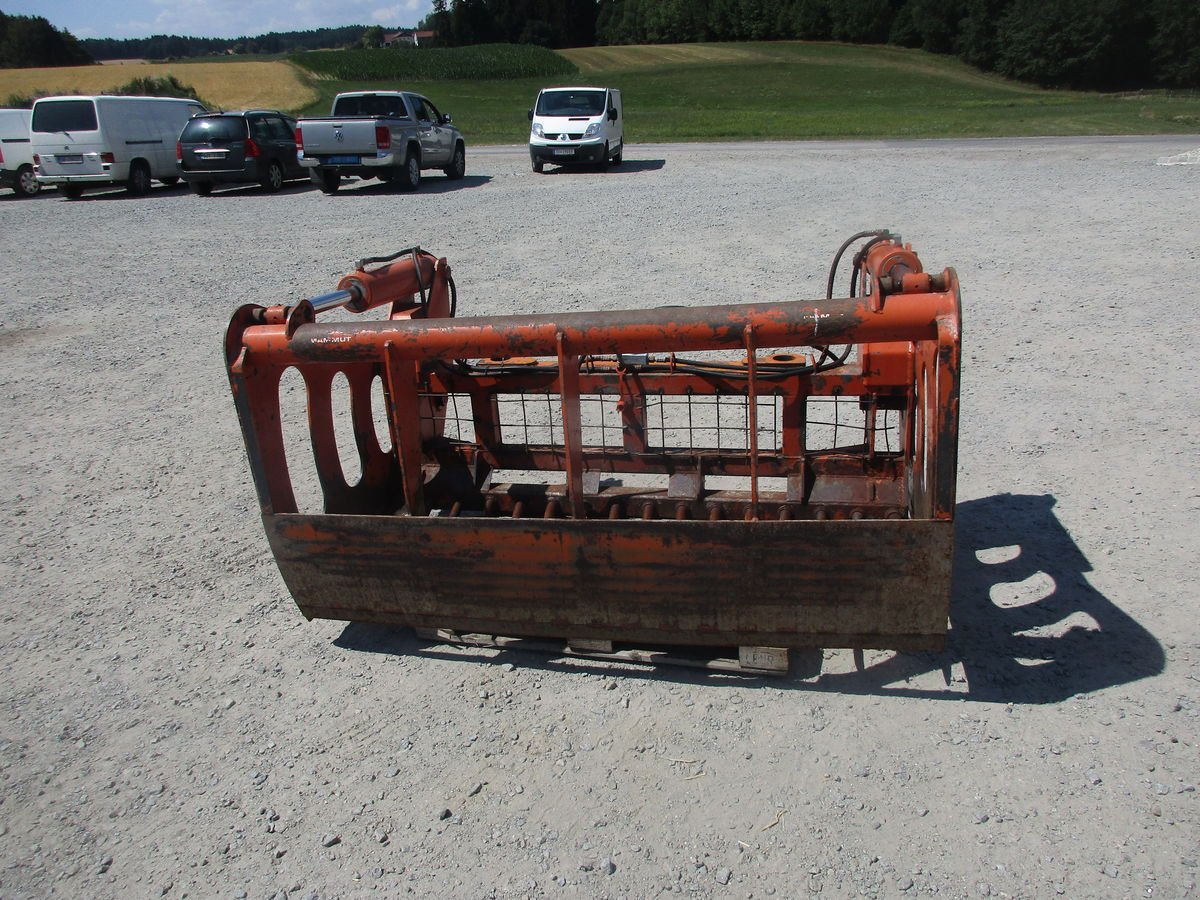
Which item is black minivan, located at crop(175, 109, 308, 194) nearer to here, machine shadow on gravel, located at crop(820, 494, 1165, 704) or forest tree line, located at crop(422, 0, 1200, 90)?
machine shadow on gravel, located at crop(820, 494, 1165, 704)

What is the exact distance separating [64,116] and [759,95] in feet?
105

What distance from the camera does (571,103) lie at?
20.9 m

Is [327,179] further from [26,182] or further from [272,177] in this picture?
[26,182]

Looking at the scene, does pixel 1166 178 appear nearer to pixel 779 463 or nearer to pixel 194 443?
pixel 779 463

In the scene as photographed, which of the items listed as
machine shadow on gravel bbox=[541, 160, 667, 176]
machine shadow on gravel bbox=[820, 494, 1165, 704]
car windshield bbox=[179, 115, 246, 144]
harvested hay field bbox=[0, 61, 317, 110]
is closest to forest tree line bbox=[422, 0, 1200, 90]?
harvested hay field bbox=[0, 61, 317, 110]

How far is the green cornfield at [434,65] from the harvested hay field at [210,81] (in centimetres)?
266

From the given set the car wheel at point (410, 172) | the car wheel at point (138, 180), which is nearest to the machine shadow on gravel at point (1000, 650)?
the car wheel at point (410, 172)

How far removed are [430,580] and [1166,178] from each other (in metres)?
A: 14.6

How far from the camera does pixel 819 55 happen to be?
211 feet

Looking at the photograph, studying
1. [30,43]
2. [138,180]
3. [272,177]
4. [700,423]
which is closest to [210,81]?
[138,180]

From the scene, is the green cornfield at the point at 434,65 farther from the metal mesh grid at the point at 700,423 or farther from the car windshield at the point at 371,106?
the metal mesh grid at the point at 700,423

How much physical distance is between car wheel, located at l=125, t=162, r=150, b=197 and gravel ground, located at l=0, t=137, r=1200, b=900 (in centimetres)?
1426

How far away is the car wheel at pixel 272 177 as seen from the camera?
64.2 ft

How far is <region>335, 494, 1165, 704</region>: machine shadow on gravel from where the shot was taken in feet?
12.1
